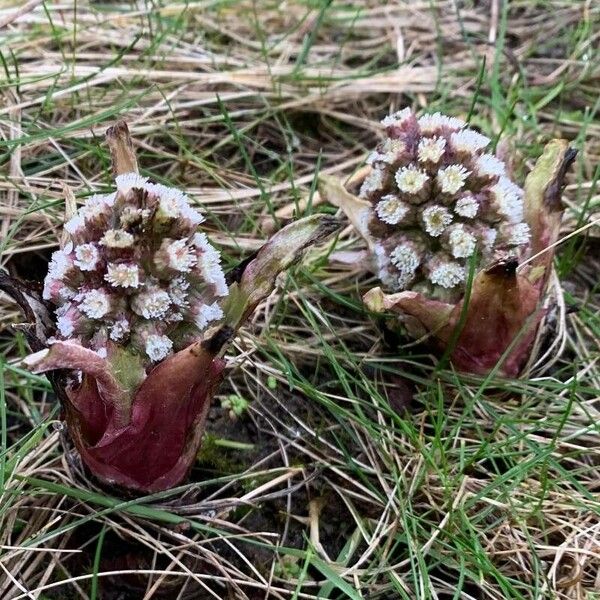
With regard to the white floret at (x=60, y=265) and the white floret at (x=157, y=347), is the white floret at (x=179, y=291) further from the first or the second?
the white floret at (x=60, y=265)

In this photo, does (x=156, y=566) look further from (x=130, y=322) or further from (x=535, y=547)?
(x=535, y=547)

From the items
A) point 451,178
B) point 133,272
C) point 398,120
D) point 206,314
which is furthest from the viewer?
point 398,120

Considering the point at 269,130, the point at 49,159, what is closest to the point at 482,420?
the point at 269,130

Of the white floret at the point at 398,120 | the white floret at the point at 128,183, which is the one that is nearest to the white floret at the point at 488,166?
the white floret at the point at 398,120

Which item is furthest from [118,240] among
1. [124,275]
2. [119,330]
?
[119,330]

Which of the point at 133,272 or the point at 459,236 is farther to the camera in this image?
the point at 459,236

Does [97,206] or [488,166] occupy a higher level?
[97,206]

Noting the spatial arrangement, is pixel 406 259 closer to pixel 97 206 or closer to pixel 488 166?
pixel 488 166

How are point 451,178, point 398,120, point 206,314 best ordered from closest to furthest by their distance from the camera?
point 206,314 → point 451,178 → point 398,120
